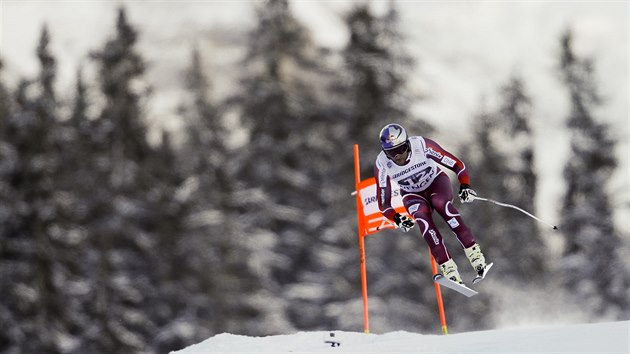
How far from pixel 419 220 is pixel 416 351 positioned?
2155 millimetres

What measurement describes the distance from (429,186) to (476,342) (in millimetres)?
2585

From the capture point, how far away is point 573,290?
3422 centimetres

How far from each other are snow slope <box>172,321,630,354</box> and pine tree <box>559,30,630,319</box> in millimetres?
23799

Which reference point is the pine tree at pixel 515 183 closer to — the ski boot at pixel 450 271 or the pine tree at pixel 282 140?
the pine tree at pixel 282 140

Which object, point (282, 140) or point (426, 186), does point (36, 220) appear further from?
point (426, 186)

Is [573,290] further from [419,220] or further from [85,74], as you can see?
[419,220]

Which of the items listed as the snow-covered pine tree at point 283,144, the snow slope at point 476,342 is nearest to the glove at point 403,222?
the snow slope at point 476,342

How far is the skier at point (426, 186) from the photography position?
10.6 m

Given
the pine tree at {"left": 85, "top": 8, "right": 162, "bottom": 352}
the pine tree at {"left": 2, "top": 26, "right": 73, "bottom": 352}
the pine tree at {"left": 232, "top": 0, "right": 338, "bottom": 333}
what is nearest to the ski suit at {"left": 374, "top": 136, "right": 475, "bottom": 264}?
the pine tree at {"left": 232, "top": 0, "right": 338, "bottom": 333}

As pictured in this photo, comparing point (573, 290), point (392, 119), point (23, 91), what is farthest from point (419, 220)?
point (23, 91)

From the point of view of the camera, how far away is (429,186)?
1098 cm

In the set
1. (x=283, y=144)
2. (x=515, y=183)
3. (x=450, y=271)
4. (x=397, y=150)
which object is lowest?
(x=450, y=271)

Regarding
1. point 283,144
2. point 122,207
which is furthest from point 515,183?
point 122,207

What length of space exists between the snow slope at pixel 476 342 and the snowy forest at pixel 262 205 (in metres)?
19.5
